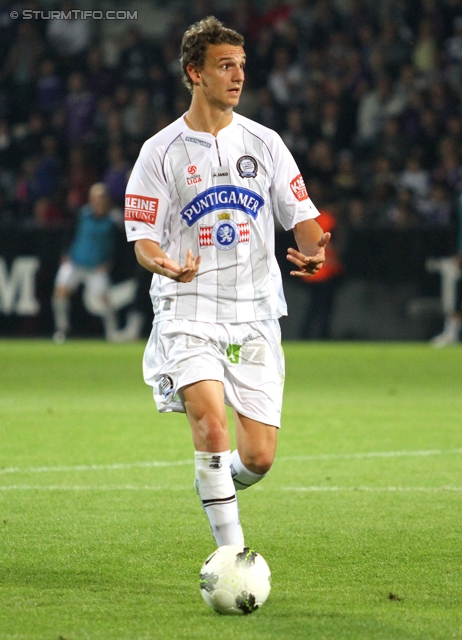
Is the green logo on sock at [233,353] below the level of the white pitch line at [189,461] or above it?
above

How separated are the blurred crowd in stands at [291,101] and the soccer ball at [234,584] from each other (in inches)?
510

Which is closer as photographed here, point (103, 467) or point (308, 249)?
point (308, 249)

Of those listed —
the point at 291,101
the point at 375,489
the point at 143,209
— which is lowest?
the point at 375,489

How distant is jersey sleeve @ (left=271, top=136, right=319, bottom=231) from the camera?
5191 mm

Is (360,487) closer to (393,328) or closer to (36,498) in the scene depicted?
(36,498)

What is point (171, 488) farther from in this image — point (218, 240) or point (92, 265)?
point (92, 265)

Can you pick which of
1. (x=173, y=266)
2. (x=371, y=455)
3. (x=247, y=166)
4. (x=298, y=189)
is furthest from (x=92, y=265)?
(x=173, y=266)

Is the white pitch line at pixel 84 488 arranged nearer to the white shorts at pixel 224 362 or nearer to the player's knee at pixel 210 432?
the white shorts at pixel 224 362

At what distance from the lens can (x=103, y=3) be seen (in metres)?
23.5

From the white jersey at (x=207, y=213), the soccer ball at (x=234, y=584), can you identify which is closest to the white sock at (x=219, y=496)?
the soccer ball at (x=234, y=584)

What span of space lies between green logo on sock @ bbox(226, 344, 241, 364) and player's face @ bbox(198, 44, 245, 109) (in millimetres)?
984

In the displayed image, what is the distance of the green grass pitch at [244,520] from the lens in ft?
14.2

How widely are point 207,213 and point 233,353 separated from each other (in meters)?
0.58

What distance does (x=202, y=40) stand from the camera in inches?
198
